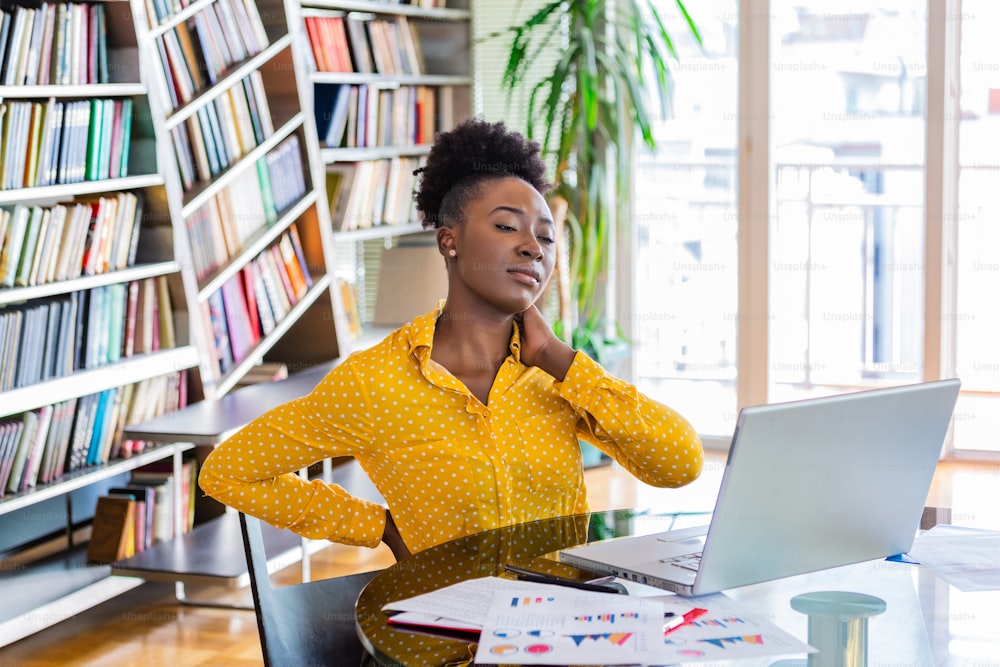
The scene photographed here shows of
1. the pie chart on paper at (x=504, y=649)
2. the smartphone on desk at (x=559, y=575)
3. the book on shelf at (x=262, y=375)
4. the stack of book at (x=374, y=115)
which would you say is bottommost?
the book on shelf at (x=262, y=375)

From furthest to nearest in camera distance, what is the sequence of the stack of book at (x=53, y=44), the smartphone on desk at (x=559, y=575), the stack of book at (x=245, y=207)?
the stack of book at (x=245, y=207) < the stack of book at (x=53, y=44) < the smartphone on desk at (x=559, y=575)

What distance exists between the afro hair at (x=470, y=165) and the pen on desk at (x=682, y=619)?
75 centimetres

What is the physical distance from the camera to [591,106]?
14.1ft

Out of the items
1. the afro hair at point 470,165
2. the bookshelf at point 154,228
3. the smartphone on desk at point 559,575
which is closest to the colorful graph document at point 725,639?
the smartphone on desk at point 559,575

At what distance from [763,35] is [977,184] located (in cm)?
102

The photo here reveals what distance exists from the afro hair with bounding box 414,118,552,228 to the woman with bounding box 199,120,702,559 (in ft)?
0.06

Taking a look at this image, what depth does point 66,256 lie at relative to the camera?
2861mm

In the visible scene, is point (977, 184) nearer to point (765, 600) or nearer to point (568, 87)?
point (568, 87)

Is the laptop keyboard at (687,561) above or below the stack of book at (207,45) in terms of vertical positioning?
below

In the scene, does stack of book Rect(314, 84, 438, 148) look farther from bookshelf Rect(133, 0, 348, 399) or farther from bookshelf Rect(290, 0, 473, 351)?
bookshelf Rect(133, 0, 348, 399)

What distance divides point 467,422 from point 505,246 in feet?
0.86

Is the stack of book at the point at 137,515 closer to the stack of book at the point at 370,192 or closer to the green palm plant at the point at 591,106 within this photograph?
the stack of book at the point at 370,192

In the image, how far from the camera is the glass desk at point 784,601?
3.83 feet

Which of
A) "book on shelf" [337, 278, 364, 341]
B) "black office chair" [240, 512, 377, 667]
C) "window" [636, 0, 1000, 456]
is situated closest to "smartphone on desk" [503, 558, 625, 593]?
"black office chair" [240, 512, 377, 667]
